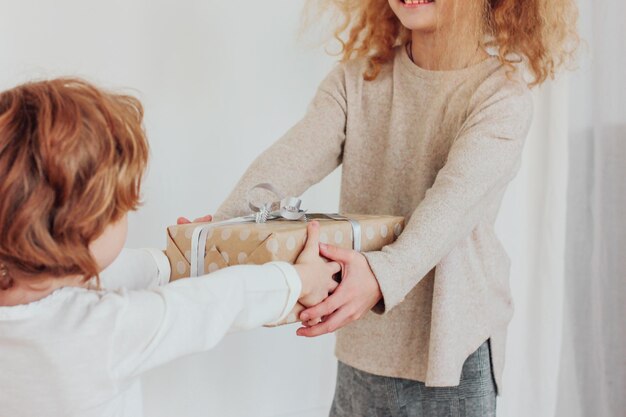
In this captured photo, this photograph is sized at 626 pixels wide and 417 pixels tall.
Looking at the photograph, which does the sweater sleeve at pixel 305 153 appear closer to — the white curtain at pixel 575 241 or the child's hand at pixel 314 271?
the child's hand at pixel 314 271

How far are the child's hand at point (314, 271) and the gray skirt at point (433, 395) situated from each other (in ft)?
0.93

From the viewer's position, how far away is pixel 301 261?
0.92 metres

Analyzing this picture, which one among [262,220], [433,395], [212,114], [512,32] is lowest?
[433,395]

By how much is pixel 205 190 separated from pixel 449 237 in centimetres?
77

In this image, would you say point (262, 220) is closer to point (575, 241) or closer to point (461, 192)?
point (461, 192)

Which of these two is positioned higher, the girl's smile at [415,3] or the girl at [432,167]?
the girl's smile at [415,3]

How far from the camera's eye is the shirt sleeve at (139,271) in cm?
100

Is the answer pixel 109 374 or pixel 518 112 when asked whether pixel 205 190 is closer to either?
pixel 518 112

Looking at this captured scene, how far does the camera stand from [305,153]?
120 cm

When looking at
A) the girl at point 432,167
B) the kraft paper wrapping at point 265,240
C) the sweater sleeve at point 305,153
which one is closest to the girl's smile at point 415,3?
the girl at point 432,167

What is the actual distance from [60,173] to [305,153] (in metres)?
0.51

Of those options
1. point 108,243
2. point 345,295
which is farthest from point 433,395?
point 108,243

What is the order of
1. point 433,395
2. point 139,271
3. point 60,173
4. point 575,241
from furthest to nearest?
point 575,241 → point 433,395 → point 139,271 → point 60,173

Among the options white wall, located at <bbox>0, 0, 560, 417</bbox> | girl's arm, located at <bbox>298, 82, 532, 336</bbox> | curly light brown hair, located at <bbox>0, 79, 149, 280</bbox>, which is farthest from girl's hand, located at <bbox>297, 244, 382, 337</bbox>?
white wall, located at <bbox>0, 0, 560, 417</bbox>
